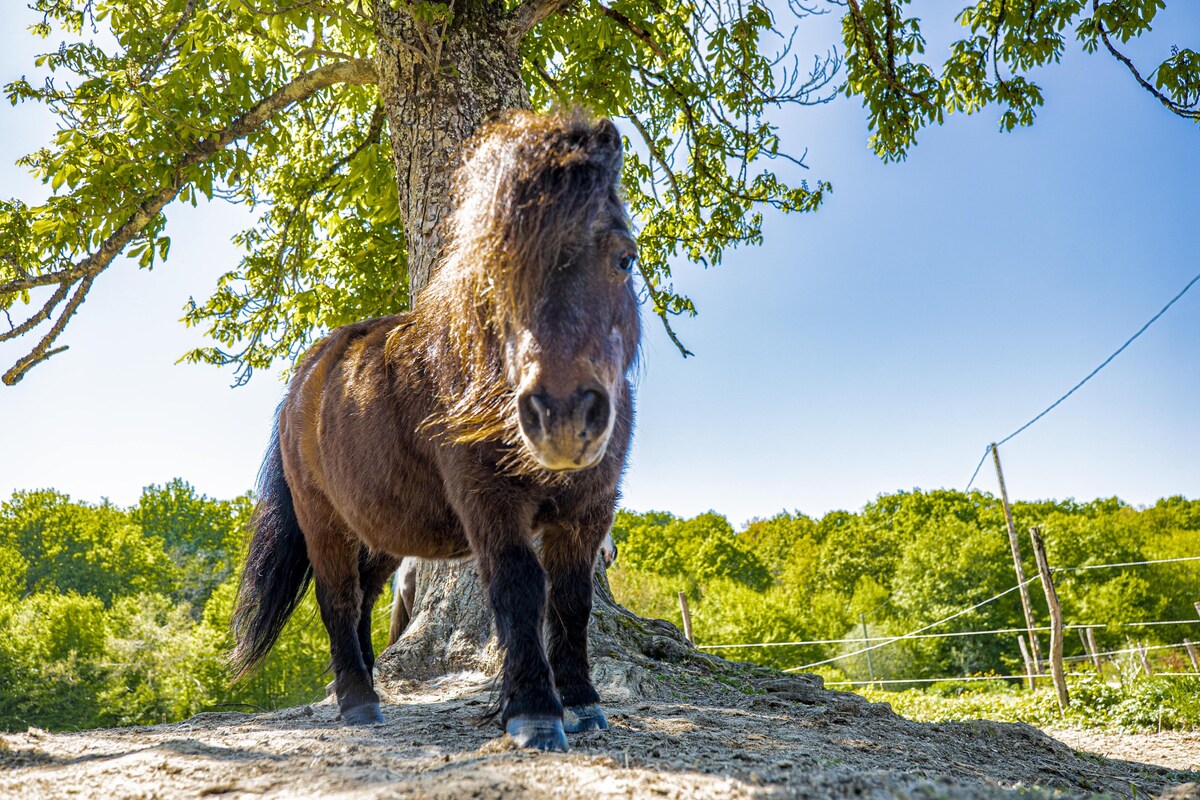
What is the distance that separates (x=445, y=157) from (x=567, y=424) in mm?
4097

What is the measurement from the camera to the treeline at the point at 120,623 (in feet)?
112

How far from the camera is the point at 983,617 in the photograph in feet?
163

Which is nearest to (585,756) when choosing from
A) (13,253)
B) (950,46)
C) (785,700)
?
(785,700)

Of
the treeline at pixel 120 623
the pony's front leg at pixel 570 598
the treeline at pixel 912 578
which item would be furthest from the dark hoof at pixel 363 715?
the treeline at pixel 912 578

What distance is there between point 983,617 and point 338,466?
53524 millimetres

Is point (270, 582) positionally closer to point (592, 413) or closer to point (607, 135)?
point (592, 413)

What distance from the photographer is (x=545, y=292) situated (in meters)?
2.54

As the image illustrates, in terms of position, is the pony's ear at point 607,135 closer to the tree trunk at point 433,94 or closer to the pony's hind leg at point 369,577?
the pony's hind leg at point 369,577

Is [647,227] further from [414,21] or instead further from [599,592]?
[599,592]

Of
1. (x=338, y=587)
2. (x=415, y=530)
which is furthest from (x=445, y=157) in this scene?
(x=415, y=530)

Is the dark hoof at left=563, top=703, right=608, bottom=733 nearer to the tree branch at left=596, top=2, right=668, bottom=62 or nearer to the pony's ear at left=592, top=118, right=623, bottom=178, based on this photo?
the pony's ear at left=592, top=118, right=623, bottom=178

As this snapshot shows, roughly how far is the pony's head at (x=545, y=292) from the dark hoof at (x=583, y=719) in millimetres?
1054

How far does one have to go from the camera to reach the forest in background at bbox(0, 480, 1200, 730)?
36.2 metres

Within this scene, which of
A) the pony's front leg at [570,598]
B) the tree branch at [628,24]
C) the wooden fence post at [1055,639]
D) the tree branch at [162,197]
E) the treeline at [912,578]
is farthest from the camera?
the treeline at [912,578]
